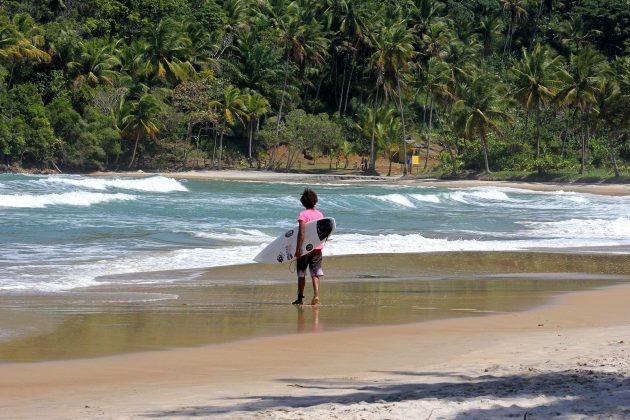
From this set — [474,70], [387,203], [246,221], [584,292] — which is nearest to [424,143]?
[474,70]

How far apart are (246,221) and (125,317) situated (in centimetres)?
1671

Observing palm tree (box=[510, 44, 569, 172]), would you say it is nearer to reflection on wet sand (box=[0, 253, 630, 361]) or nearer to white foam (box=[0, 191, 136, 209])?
white foam (box=[0, 191, 136, 209])

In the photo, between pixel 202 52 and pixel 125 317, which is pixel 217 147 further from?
pixel 125 317

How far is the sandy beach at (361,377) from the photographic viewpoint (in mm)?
5582

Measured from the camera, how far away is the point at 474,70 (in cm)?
6812

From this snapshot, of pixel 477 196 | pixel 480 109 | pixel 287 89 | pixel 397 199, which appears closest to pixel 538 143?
pixel 480 109

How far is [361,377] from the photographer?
274 inches

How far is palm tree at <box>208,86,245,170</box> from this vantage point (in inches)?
2461

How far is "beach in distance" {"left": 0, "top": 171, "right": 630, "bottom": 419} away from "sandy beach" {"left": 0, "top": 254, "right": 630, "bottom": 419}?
0.8 inches

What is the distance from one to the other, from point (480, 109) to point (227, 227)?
115 feet

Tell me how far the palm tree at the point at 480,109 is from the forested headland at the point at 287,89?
0.34 feet

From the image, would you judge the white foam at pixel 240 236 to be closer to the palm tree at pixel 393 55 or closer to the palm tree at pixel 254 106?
the palm tree at pixel 393 55

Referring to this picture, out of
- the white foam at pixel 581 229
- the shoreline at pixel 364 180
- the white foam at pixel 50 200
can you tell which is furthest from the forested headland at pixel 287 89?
the white foam at pixel 581 229

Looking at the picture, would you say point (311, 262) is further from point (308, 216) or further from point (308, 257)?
point (308, 216)
